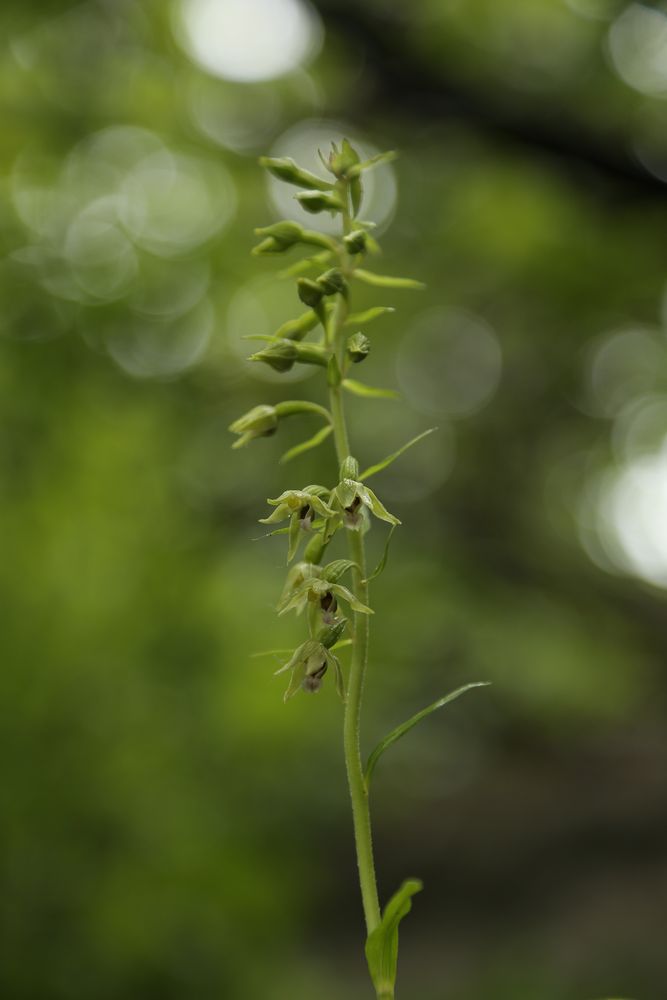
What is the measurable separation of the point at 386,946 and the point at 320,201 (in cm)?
86

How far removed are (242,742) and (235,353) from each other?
10.3ft

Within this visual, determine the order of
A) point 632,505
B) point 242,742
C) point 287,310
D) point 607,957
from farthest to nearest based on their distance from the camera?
point 607,957 < point 632,505 < point 287,310 < point 242,742

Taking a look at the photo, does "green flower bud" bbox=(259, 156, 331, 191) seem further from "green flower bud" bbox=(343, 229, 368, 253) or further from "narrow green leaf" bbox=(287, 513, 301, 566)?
"narrow green leaf" bbox=(287, 513, 301, 566)

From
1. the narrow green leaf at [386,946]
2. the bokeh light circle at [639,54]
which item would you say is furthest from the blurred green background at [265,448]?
the narrow green leaf at [386,946]

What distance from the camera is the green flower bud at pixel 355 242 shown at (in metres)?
1.16

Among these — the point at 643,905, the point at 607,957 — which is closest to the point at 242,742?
the point at 607,957

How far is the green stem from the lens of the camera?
3.06 ft

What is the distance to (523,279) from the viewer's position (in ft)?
24.5

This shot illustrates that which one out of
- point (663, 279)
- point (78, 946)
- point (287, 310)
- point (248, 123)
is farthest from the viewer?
point (287, 310)

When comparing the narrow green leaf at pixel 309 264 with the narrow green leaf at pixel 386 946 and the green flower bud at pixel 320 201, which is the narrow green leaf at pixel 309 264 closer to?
the green flower bud at pixel 320 201

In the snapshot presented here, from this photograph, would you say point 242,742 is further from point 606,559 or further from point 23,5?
point 606,559

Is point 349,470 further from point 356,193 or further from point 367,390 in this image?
point 356,193

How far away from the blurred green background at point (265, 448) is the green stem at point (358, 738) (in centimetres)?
427

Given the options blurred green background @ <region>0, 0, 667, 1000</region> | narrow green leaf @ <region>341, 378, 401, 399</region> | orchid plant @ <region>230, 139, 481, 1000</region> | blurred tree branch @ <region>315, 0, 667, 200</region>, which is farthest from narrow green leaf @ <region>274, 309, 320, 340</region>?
blurred tree branch @ <region>315, 0, 667, 200</region>
